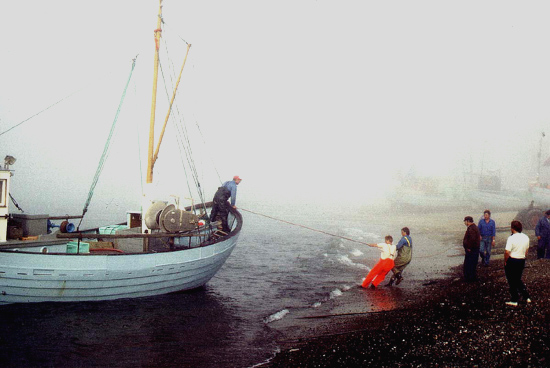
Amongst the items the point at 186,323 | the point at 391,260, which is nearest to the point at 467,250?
the point at 391,260

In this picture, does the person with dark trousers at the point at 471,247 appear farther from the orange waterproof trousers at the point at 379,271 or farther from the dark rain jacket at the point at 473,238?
the orange waterproof trousers at the point at 379,271

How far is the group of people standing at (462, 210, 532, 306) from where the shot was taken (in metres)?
9.67

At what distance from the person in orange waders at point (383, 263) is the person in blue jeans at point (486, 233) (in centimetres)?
397

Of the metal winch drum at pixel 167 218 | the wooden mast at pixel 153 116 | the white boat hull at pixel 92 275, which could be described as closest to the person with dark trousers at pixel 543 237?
the white boat hull at pixel 92 275

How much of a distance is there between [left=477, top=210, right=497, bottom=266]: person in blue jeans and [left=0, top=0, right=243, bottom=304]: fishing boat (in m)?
10.2

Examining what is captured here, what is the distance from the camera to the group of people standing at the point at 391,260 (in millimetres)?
15109

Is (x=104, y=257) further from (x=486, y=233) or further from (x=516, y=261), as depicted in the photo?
(x=486, y=233)

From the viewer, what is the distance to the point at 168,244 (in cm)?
1695

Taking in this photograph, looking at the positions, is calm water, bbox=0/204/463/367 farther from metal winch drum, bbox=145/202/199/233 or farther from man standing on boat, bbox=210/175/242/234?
man standing on boat, bbox=210/175/242/234

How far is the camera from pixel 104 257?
13.2 meters

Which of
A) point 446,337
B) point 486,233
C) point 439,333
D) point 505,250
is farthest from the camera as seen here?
point 486,233

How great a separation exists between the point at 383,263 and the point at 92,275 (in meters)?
10.2

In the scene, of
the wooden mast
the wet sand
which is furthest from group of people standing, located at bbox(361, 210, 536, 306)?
the wooden mast

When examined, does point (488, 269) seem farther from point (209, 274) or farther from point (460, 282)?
point (209, 274)
